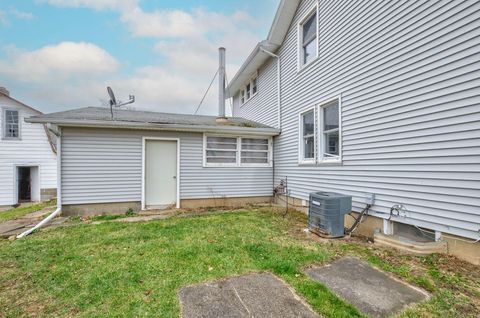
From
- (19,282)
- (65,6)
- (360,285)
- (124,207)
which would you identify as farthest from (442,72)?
(65,6)

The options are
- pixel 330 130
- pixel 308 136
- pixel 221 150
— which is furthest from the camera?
pixel 221 150

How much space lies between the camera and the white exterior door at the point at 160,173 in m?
7.49

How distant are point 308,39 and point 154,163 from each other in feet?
20.4

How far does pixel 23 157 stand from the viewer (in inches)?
452

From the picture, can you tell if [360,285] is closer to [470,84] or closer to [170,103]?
[470,84]

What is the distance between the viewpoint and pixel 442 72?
335 centimetres

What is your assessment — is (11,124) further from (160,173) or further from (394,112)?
(394,112)

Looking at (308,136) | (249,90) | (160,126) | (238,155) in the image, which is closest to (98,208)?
(160,126)

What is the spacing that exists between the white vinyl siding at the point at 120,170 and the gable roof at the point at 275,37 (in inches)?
172

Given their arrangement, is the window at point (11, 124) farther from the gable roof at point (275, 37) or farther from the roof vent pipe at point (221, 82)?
the gable roof at point (275, 37)

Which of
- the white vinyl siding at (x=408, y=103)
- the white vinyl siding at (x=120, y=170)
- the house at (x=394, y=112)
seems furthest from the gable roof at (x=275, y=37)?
the white vinyl siding at (x=120, y=170)

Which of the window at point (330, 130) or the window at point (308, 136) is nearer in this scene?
the window at point (330, 130)

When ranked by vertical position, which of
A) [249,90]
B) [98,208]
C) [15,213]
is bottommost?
[15,213]

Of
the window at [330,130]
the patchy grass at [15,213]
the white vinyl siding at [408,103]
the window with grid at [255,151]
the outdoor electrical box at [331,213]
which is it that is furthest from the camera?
the window with grid at [255,151]
